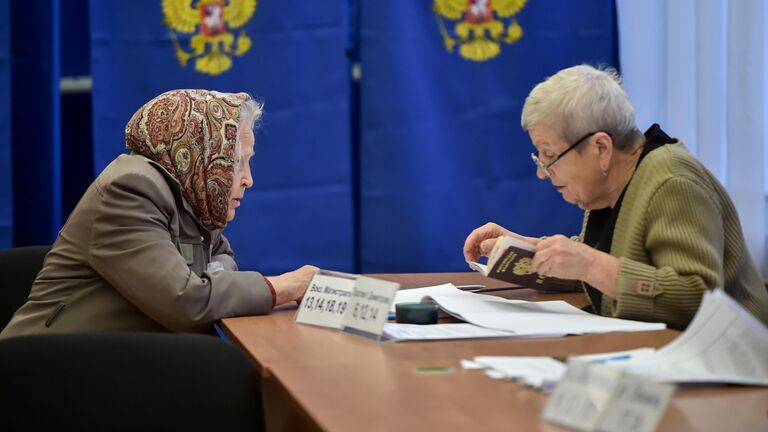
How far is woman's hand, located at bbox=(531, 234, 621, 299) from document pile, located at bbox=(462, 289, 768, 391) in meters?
0.49

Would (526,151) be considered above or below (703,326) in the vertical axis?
above

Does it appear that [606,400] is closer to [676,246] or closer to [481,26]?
[676,246]

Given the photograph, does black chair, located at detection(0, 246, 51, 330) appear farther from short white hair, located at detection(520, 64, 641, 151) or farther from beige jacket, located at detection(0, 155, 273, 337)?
short white hair, located at detection(520, 64, 641, 151)

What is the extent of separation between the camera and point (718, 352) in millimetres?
1277

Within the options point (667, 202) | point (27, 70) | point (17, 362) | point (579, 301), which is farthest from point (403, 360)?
point (27, 70)

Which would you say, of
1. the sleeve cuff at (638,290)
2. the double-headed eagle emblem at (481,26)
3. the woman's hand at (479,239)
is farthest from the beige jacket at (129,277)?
the double-headed eagle emblem at (481,26)

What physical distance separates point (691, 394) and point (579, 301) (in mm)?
996

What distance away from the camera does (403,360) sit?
1434 millimetres

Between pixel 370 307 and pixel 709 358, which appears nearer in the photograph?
pixel 709 358

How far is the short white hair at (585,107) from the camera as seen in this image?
2094 millimetres

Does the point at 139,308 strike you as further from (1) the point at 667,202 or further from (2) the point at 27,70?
(2) the point at 27,70

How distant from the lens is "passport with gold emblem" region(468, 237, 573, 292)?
200 cm

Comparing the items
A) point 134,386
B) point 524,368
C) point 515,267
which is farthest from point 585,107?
point 134,386

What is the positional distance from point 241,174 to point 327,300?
1.91 ft
